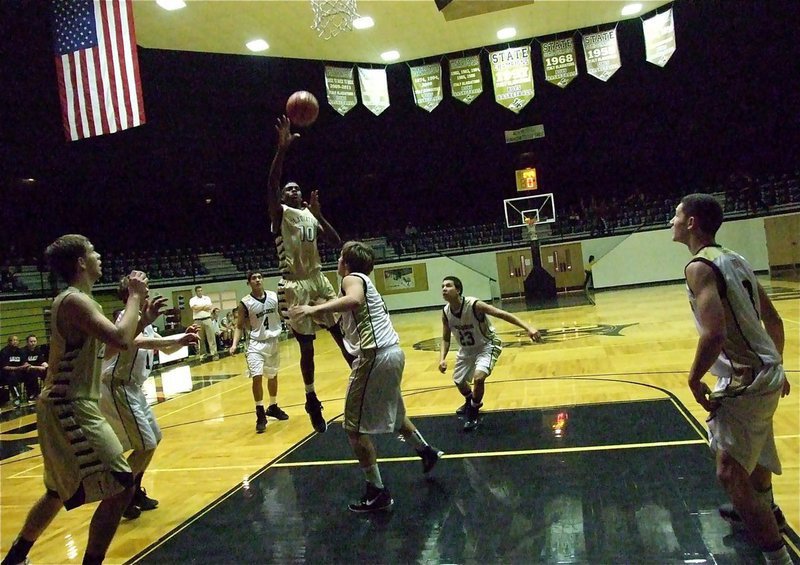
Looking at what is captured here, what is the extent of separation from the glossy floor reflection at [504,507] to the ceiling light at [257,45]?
11685 millimetres

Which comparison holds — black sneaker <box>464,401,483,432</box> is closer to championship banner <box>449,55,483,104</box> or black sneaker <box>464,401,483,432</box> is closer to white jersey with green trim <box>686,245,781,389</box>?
white jersey with green trim <box>686,245,781,389</box>

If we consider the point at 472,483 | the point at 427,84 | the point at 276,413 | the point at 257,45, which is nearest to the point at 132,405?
the point at 472,483

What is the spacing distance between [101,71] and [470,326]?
17.7 ft

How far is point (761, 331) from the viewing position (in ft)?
8.20

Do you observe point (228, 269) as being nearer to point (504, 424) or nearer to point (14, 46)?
point (14, 46)

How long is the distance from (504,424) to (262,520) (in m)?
2.52

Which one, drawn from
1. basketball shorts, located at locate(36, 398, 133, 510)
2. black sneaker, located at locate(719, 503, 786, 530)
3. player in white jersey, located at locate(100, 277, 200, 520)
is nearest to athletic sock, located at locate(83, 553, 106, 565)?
basketball shorts, located at locate(36, 398, 133, 510)

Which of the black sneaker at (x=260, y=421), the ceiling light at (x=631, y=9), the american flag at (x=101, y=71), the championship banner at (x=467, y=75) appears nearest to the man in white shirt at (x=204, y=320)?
the american flag at (x=101, y=71)

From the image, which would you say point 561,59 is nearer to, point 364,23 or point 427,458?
point 364,23

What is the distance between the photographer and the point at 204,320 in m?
14.2

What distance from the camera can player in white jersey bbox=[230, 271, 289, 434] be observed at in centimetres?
693

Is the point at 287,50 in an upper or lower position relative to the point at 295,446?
upper

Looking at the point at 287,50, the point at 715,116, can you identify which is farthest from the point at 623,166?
the point at 287,50

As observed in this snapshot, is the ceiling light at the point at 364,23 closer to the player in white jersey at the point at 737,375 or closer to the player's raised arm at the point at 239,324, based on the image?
the player's raised arm at the point at 239,324
